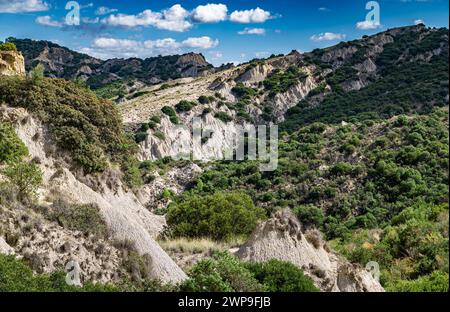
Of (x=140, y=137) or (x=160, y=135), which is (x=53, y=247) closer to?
(x=140, y=137)

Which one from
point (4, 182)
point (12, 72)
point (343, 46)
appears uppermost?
point (343, 46)

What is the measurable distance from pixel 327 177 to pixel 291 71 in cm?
5981

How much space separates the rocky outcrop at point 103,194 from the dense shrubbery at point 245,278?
73.8 inches

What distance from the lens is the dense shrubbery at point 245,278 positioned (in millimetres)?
13125

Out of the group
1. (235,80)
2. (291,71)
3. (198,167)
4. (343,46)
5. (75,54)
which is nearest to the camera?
(198,167)

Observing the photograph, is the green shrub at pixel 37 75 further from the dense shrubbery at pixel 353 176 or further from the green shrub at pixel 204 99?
the green shrub at pixel 204 99

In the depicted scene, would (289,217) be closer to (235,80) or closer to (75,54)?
(235,80)

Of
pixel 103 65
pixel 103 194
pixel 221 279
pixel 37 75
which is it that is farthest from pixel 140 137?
pixel 103 65

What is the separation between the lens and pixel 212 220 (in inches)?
→ 1010

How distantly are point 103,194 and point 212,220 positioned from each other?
5.80 m

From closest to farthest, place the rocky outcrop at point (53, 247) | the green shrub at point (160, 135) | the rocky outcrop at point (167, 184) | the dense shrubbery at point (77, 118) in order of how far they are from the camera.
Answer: the rocky outcrop at point (53, 247) → the dense shrubbery at point (77, 118) → the rocky outcrop at point (167, 184) → the green shrub at point (160, 135)

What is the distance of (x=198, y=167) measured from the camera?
57.6m

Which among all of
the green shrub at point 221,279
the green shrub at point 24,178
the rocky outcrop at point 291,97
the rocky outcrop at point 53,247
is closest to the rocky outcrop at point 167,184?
the green shrub at point 24,178
